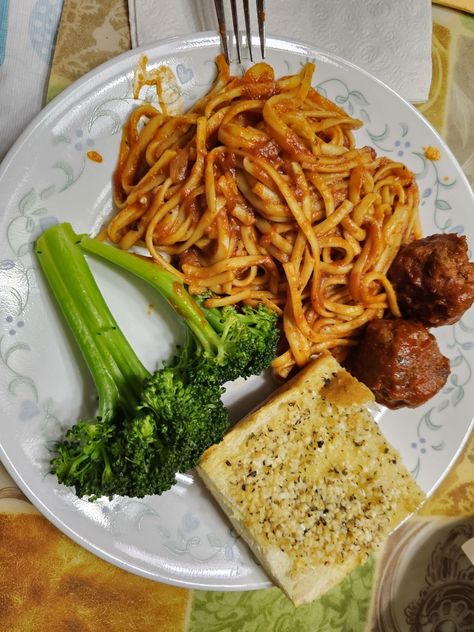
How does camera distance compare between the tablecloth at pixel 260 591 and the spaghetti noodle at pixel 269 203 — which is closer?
the spaghetti noodle at pixel 269 203

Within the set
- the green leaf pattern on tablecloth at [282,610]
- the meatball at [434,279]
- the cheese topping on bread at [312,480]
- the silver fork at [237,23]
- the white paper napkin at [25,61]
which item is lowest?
the green leaf pattern on tablecloth at [282,610]

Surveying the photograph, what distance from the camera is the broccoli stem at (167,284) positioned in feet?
10.1

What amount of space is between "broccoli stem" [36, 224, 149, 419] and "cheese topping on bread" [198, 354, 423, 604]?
0.59 meters

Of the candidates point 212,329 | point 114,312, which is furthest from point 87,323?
point 212,329

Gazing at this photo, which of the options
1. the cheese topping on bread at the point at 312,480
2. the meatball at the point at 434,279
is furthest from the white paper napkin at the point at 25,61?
the meatball at the point at 434,279

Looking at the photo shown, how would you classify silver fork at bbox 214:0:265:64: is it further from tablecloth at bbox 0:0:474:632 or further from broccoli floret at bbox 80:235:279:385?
broccoli floret at bbox 80:235:279:385

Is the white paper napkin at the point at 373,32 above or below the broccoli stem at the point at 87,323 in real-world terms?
above

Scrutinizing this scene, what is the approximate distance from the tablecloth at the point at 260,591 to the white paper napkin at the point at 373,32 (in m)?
0.34

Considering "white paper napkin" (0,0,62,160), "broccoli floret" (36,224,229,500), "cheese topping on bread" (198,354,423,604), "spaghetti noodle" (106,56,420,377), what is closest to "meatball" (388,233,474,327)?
"spaghetti noodle" (106,56,420,377)

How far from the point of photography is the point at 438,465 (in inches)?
140

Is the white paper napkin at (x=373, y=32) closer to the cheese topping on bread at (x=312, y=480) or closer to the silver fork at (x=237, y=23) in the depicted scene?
the silver fork at (x=237, y=23)

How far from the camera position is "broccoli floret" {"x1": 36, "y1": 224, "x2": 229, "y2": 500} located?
2814 millimetres

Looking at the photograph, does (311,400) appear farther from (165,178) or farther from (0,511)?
(0,511)

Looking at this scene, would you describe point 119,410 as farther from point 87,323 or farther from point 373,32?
point 373,32
